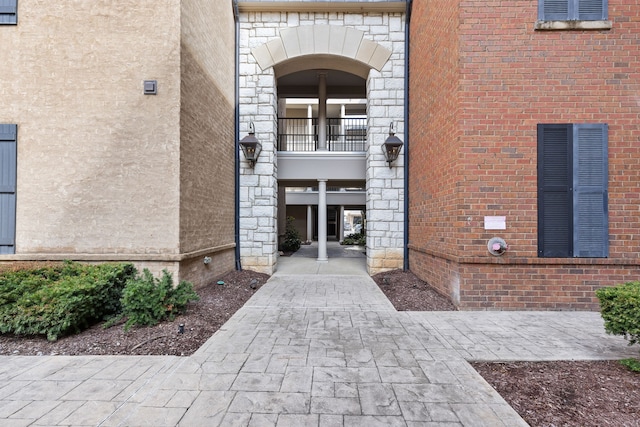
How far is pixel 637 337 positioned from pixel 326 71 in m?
9.46

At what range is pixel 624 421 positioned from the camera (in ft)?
7.16

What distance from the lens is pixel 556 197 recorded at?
4.77m

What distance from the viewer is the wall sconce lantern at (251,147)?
7203 millimetres

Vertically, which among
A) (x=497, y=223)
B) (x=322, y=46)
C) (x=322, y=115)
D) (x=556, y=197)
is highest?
(x=322, y=46)

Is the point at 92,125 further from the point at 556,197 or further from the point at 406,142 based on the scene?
the point at 556,197

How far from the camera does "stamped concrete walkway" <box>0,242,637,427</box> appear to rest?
7.46 ft

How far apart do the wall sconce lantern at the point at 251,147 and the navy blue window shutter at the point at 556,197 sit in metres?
5.89

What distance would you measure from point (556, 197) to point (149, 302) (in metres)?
6.49

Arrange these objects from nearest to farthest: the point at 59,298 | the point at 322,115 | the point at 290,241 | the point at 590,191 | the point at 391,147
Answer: the point at 59,298 < the point at 590,191 < the point at 391,147 < the point at 322,115 < the point at 290,241

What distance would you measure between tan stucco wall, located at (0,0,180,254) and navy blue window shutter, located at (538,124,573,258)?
6.12m

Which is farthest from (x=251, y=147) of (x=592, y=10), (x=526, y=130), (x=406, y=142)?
(x=592, y=10)

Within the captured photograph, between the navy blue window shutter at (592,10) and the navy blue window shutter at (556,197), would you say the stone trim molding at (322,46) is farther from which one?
the navy blue window shutter at (556,197)

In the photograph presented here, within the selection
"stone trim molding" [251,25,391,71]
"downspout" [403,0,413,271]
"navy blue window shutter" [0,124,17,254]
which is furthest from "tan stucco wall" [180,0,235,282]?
"downspout" [403,0,413,271]

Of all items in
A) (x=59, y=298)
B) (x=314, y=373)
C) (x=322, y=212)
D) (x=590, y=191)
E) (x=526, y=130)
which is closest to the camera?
(x=314, y=373)
